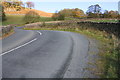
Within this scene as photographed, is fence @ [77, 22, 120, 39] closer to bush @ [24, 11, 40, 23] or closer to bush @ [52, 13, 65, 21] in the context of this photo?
bush @ [52, 13, 65, 21]

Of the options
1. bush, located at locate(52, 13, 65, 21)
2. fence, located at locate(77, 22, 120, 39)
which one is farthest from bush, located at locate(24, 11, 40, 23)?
fence, located at locate(77, 22, 120, 39)

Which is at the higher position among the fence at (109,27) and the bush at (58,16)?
the bush at (58,16)

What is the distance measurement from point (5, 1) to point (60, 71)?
10.7 metres

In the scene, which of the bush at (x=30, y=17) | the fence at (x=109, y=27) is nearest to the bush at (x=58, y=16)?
the bush at (x=30, y=17)

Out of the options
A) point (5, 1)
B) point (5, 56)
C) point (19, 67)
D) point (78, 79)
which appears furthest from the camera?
point (5, 1)

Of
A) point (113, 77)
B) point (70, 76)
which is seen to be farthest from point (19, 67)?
point (113, 77)

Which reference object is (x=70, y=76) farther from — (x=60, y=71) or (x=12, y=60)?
(x=12, y=60)

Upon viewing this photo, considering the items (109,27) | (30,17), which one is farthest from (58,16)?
(109,27)

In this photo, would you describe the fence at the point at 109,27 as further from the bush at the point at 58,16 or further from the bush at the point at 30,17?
the bush at the point at 30,17

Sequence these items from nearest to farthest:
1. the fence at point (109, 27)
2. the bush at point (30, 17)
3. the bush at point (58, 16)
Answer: the fence at point (109, 27), the bush at point (58, 16), the bush at point (30, 17)

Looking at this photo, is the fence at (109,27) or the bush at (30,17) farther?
the bush at (30,17)

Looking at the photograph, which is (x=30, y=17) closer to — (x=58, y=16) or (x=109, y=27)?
(x=58, y=16)

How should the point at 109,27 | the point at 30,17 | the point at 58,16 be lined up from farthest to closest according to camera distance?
the point at 30,17, the point at 58,16, the point at 109,27

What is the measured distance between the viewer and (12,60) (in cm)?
754
